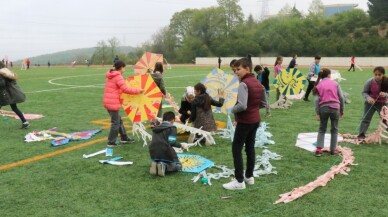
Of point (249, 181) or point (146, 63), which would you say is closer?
point (249, 181)

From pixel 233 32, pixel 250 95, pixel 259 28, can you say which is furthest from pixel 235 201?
pixel 233 32

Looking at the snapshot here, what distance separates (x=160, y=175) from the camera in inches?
263

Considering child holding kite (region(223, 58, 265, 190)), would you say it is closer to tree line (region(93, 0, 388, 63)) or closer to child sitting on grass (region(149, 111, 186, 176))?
child sitting on grass (region(149, 111, 186, 176))

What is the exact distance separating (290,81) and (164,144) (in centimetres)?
930

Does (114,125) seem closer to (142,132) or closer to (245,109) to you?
(142,132)

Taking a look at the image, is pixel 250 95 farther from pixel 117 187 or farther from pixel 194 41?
pixel 194 41

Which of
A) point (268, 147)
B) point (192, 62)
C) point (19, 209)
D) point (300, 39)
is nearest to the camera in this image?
point (19, 209)

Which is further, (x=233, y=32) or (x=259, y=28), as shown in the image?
(x=233, y=32)

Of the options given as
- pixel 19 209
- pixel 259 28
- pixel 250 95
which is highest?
pixel 259 28

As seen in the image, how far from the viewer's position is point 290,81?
1497 cm

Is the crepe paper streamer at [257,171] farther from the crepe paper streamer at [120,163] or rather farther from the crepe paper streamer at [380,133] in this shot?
the crepe paper streamer at [380,133]

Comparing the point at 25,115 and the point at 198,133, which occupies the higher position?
the point at 198,133

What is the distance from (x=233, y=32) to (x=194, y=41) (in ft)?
29.5

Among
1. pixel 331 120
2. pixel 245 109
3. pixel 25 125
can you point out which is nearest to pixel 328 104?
pixel 331 120
